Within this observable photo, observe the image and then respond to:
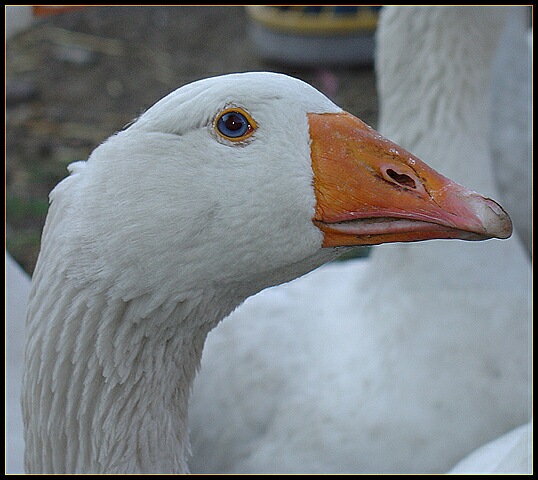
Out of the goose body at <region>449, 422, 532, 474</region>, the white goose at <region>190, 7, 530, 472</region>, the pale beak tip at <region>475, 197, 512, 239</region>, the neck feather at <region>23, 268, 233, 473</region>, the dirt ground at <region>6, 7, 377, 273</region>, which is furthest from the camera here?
the dirt ground at <region>6, 7, 377, 273</region>

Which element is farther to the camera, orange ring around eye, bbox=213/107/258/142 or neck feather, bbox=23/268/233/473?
neck feather, bbox=23/268/233/473

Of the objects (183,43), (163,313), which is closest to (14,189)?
(183,43)

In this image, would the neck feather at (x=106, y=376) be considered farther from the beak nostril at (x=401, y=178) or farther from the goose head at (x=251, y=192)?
the beak nostril at (x=401, y=178)

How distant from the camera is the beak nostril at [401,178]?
1.11 m

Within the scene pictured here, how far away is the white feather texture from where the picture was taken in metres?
1.08

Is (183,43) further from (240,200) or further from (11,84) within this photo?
(240,200)

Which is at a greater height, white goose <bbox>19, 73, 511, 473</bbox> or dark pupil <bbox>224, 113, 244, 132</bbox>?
dark pupil <bbox>224, 113, 244, 132</bbox>

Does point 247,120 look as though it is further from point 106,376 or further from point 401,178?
point 106,376

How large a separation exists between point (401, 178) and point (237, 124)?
242 mm

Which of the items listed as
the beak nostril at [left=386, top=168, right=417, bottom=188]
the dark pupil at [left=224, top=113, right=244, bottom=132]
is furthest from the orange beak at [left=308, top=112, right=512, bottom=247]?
the dark pupil at [left=224, top=113, right=244, bottom=132]

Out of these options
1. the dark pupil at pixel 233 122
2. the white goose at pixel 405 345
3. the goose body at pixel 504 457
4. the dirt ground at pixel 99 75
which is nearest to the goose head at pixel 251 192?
the dark pupil at pixel 233 122

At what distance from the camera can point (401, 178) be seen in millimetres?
1112

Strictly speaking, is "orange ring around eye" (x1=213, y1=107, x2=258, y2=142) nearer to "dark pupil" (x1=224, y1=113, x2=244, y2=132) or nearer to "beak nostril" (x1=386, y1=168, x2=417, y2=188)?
"dark pupil" (x1=224, y1=113, x2=244, y2=132)

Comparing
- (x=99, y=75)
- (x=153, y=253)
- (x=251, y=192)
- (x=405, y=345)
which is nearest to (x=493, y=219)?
(x=251, y=192)
